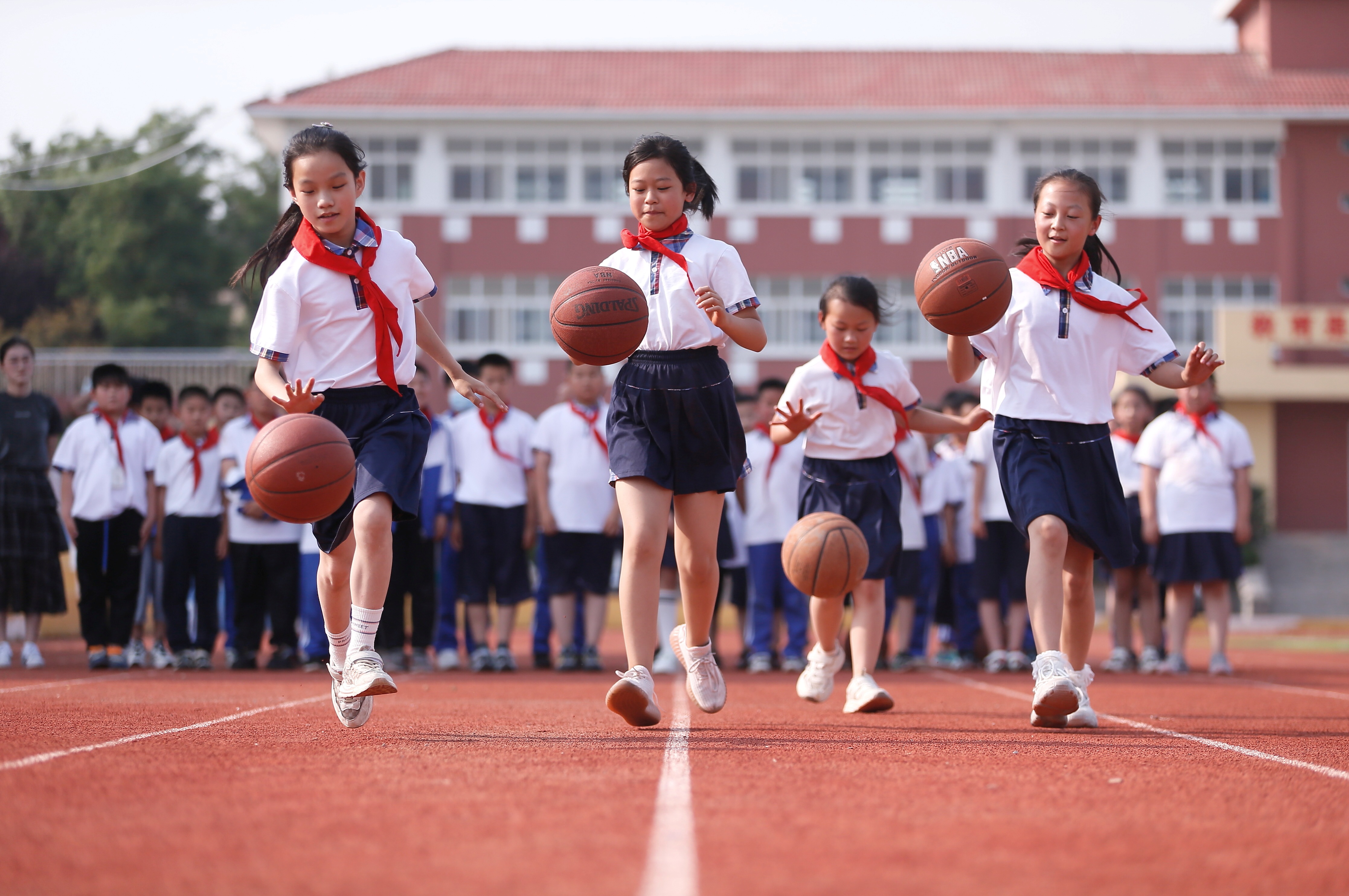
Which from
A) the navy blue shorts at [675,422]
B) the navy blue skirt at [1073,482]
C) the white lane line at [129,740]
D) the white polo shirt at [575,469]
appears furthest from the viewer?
the white polo shirt at [575,469]

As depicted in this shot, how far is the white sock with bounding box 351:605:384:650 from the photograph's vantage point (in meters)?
5.26

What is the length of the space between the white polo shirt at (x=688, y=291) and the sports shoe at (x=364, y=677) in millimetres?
1648

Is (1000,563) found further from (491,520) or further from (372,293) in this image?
(372,293)

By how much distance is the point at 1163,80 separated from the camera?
35.5 meters

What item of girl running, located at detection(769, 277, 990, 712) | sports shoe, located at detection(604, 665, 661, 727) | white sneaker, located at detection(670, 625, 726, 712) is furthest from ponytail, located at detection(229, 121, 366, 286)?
girl running, located at detection(769, 277, 990, 712)

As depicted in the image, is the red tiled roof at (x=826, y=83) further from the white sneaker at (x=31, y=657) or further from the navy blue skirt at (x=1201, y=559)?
the white sneaker at (x=31, y=657)

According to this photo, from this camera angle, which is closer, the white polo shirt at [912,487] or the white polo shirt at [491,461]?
the white polo shirt at [912,487]

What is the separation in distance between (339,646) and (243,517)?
229 inches

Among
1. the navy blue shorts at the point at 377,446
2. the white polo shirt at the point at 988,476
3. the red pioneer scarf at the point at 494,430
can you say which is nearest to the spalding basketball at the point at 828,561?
the navy blue shorts at the point at 377,446

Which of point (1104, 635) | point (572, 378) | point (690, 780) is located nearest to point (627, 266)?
point (690, 780)

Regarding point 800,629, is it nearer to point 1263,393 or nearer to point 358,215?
point 358,215

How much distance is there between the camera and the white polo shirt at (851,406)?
7.27 m

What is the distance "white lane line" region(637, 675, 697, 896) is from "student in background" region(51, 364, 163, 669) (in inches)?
287

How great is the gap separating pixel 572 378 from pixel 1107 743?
6715mm
